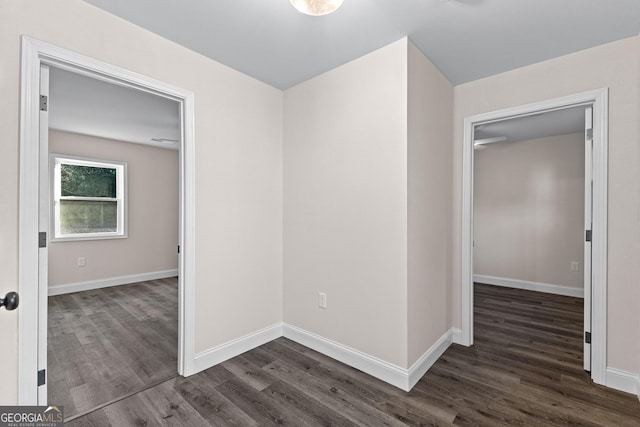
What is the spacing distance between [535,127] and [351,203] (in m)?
3.52

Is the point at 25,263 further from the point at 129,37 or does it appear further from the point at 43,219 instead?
the point at 129,37

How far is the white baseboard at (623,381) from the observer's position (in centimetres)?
207

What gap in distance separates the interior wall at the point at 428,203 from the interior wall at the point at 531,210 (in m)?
3.03

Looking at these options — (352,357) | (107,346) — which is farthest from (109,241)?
(352,357)

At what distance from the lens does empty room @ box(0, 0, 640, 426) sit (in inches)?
70.3

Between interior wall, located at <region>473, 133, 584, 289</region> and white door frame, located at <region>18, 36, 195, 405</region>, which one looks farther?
interior wall, located at <region>473, 133, 584, 289</region>

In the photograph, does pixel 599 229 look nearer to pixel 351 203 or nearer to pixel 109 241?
pixel 351 203

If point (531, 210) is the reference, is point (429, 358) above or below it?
below

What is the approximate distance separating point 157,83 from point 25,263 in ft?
4.55

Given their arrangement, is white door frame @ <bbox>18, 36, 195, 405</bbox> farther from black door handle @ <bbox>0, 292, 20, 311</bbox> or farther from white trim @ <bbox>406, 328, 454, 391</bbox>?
white trim @ <bbox>406, 328, 454, 391</bbox>

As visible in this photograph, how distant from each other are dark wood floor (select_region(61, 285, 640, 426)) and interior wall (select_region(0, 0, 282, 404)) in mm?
421

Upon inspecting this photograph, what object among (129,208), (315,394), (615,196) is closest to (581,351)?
(615,196)

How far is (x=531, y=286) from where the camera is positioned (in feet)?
16.1

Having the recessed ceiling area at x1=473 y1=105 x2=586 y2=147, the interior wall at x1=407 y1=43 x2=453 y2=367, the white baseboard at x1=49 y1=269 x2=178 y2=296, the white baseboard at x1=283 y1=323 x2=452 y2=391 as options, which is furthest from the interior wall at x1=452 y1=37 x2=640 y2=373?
the white baseboard at x1=49 y1=269 x2=178 y2=296
